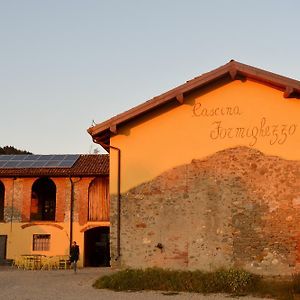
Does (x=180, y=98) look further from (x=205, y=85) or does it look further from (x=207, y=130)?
(x=207, y=130)

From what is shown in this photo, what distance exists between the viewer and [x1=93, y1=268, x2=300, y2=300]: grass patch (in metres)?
15.6

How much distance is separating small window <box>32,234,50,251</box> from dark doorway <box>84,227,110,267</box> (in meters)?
2.28

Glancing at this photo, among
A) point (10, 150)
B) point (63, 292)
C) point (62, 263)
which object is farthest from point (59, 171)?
point (10, 150)

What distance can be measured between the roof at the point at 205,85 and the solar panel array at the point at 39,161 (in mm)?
12917

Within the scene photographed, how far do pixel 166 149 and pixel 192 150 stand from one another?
950 millimetres

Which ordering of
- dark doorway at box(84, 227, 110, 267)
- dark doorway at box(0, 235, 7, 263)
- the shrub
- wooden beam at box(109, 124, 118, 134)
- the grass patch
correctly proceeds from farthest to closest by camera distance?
dark doorway at box(84, 227, 110, 267) < dark doorway at box(0, 235, 7, 263) < wooden beam at box(109, 124, 118, 134) < the shrub < the grass patch

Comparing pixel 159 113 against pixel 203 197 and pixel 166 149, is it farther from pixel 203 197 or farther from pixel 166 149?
pixel 203 197

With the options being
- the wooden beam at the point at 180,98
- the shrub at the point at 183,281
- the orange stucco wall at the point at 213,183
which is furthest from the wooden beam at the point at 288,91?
the shrub at the point at 183,281

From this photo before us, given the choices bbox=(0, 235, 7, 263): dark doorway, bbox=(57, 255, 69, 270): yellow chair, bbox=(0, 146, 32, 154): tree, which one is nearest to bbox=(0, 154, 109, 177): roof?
bbox=(0, 235, 7, 263): dark doorway

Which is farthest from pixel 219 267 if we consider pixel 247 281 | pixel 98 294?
pixel 98 294

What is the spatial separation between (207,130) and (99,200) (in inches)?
529

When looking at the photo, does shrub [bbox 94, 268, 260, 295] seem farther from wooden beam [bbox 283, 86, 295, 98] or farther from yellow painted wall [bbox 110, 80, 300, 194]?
wooden beam [bbox 283, 86, 295, 98]

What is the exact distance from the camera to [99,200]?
30.0 meters

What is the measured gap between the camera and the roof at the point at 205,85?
17.3m
